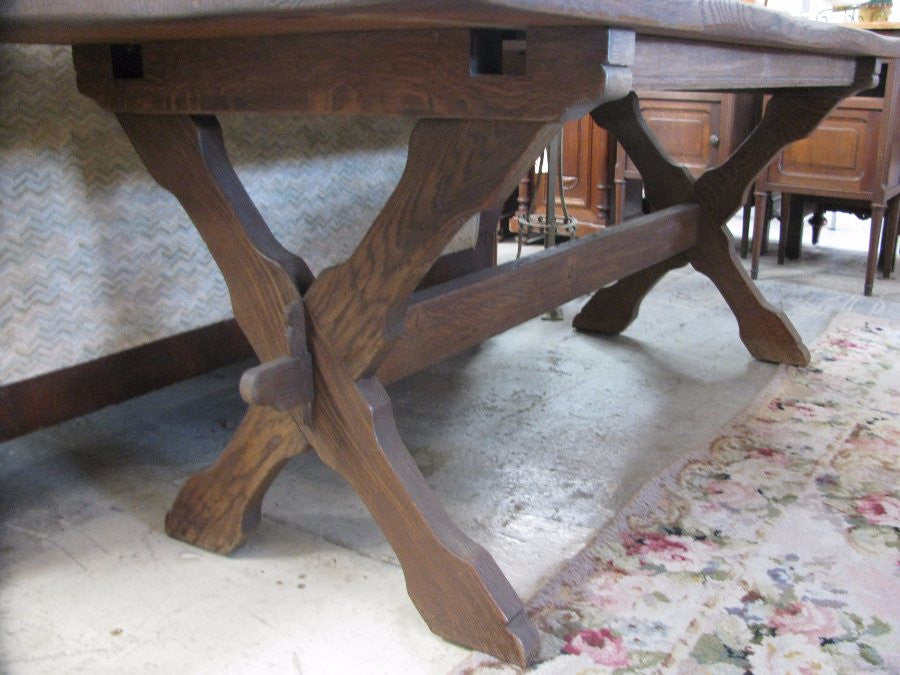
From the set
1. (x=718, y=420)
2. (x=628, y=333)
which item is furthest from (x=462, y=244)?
(x=718, y=420)

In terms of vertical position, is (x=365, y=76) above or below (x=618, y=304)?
above

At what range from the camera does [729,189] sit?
1951 mm

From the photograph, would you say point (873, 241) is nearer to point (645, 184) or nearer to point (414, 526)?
point (645, 184)

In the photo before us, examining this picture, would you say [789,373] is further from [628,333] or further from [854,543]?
[854,543]

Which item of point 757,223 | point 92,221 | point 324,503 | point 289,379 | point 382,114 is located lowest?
point 324,503

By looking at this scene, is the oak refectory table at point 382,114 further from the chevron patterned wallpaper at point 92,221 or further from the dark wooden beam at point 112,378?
the dark wooden beam at point 112,378

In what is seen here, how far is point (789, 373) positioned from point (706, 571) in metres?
0.90

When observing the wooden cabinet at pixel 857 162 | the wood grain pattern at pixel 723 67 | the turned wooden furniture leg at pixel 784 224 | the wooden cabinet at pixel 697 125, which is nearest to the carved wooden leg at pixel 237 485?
the wood grain pattern at pixel 723 67

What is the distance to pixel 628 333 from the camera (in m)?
2.22

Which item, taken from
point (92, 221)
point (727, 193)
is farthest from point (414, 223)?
point (727, 193)

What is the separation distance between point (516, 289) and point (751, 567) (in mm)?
516

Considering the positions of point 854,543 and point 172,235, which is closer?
point 854,543

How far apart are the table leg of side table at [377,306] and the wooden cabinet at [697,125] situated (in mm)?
1964

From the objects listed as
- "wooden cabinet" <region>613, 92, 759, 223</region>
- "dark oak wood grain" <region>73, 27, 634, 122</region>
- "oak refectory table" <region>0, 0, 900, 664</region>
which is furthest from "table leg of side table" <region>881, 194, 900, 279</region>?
"dark oak wood grain" <region>73, 27, 634, 122</region>
